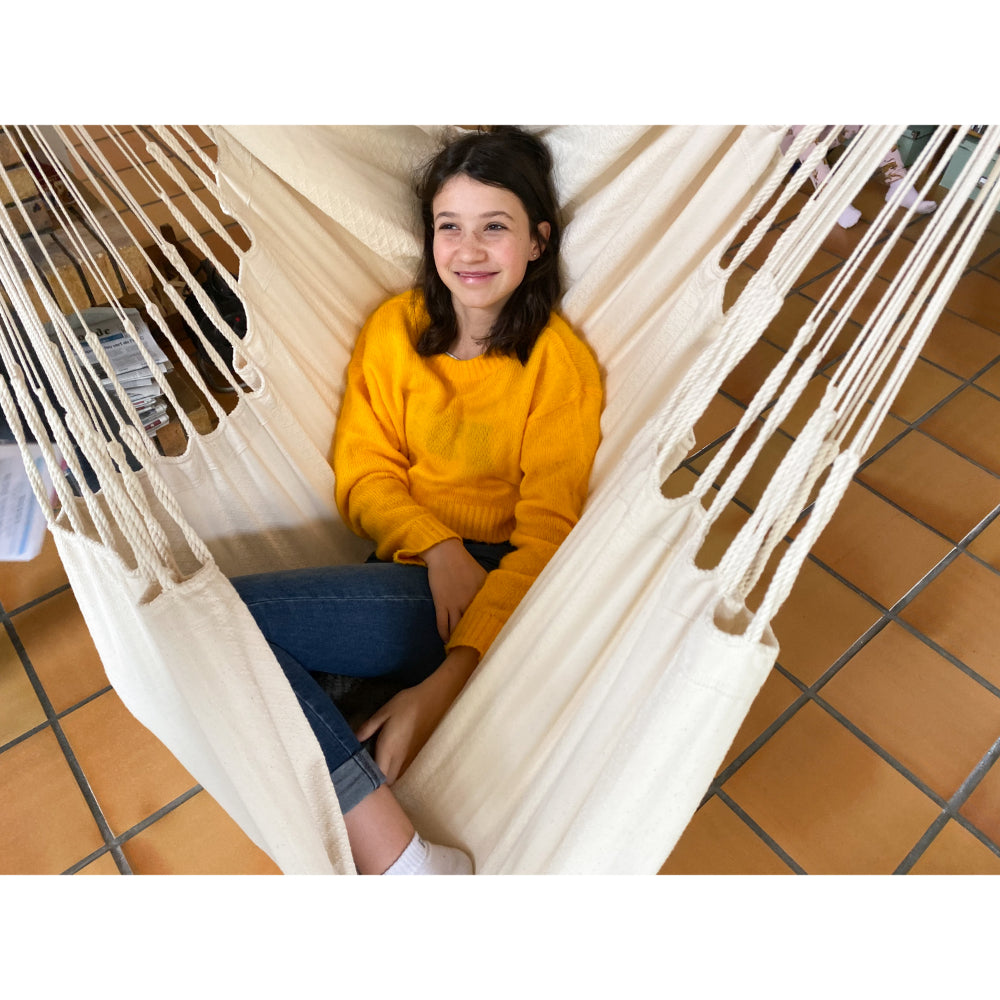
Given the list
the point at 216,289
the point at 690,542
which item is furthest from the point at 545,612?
the point at 216,289

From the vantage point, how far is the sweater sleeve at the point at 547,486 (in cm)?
91

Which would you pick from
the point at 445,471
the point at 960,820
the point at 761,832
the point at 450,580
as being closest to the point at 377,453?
the point at 445,471

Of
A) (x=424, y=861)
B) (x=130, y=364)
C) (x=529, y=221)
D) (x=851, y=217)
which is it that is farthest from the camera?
(x=851, y=217)

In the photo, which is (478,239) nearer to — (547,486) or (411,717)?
(547,486)

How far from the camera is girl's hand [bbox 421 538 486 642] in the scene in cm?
94

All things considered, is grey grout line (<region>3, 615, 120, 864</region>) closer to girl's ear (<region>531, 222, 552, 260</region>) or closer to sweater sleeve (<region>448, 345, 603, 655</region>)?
sweater sleeve (<region>448, 345, 603, 655</region>)

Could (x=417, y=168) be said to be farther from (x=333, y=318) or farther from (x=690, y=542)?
(x=690, y=542)

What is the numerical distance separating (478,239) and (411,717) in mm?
572

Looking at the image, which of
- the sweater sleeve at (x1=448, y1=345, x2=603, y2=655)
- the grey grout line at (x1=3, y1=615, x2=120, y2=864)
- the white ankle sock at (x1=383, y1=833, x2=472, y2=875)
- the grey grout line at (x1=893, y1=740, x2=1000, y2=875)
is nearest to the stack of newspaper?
the grey grout line at (x1=3, y1=615, x2=120, y2=864)

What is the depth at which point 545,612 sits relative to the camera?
775mm

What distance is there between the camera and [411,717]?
0.84 metres

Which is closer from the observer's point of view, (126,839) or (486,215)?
(486,215)

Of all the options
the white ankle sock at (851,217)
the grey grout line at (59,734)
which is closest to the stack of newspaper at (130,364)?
the grey grout line at (59,734)
